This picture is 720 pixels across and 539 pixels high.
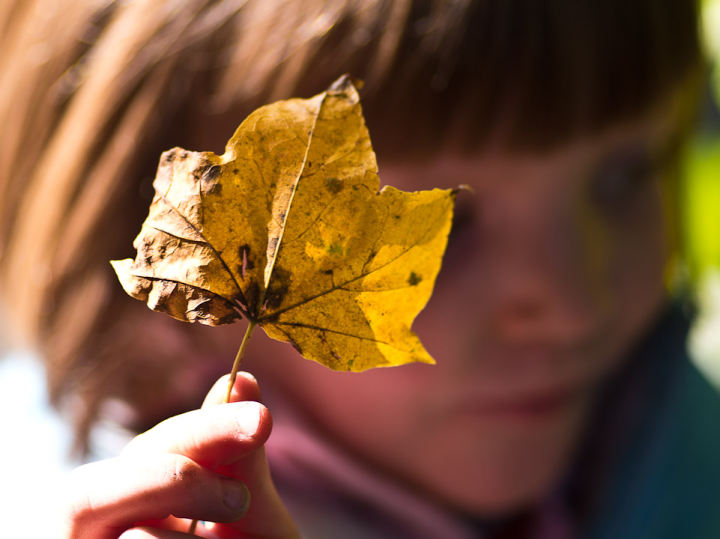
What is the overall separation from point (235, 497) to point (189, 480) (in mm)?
22

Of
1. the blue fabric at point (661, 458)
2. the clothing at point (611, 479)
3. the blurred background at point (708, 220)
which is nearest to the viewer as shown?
the clothing at point (611, 479)

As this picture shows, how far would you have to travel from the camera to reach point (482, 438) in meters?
0.90

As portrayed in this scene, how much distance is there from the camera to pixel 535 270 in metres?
0.76

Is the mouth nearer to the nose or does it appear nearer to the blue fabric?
the nose

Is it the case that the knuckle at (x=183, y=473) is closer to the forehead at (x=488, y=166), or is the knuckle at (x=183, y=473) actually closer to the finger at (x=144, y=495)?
the finger at (x=144, y=495)

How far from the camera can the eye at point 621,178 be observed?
85cm

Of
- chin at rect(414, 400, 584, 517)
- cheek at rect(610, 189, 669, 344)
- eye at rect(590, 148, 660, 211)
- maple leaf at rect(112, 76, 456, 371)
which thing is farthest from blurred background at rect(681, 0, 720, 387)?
maple leaf at rect(112, 76, 456, 371)

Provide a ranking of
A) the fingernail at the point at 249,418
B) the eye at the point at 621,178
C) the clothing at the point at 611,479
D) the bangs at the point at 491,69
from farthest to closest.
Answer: the clothing at the point at 611,479, the eye at the point at 621,178, the bangs at the point at 491,69, the fingernail at the point at 249,418

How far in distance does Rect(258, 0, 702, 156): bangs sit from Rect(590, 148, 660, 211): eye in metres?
0.08

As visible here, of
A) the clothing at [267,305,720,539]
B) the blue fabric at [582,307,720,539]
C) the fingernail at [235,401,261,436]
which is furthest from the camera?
the blue fabric at [582,307,720,539]

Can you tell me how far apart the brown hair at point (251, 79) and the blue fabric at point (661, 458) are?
66 cm

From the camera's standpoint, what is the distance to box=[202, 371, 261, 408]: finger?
0.25 metres

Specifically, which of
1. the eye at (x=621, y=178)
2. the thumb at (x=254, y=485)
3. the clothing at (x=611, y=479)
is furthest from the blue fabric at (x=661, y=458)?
the thumb at (x=254, y=485)

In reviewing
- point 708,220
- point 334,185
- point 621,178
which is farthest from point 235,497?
point 708,220
